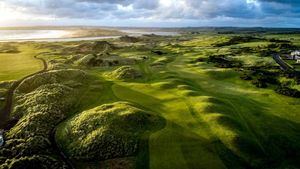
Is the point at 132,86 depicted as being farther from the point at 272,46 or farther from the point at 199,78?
the point at 272,46

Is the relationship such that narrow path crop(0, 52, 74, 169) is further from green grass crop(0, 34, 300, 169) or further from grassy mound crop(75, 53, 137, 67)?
grassy mound crop(75, 53, 137, 67)

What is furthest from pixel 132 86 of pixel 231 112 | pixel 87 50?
pixel 87 50

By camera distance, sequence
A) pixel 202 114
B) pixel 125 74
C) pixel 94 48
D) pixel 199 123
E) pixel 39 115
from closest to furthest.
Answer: pixel 199 123 → pixel 39 115 → pixel 202 114 → pixel 125 74 → pixel 94 48

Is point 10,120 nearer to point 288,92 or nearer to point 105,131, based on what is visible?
point 105,131

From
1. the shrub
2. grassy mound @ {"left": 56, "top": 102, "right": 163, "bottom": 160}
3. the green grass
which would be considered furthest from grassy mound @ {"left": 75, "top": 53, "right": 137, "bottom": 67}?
the shrub

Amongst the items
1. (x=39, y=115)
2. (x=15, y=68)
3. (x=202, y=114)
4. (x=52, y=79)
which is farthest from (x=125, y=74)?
(x=202, y=114)

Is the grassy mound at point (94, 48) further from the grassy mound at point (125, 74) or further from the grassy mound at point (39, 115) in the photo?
the grassy mound at point (39, 115)
